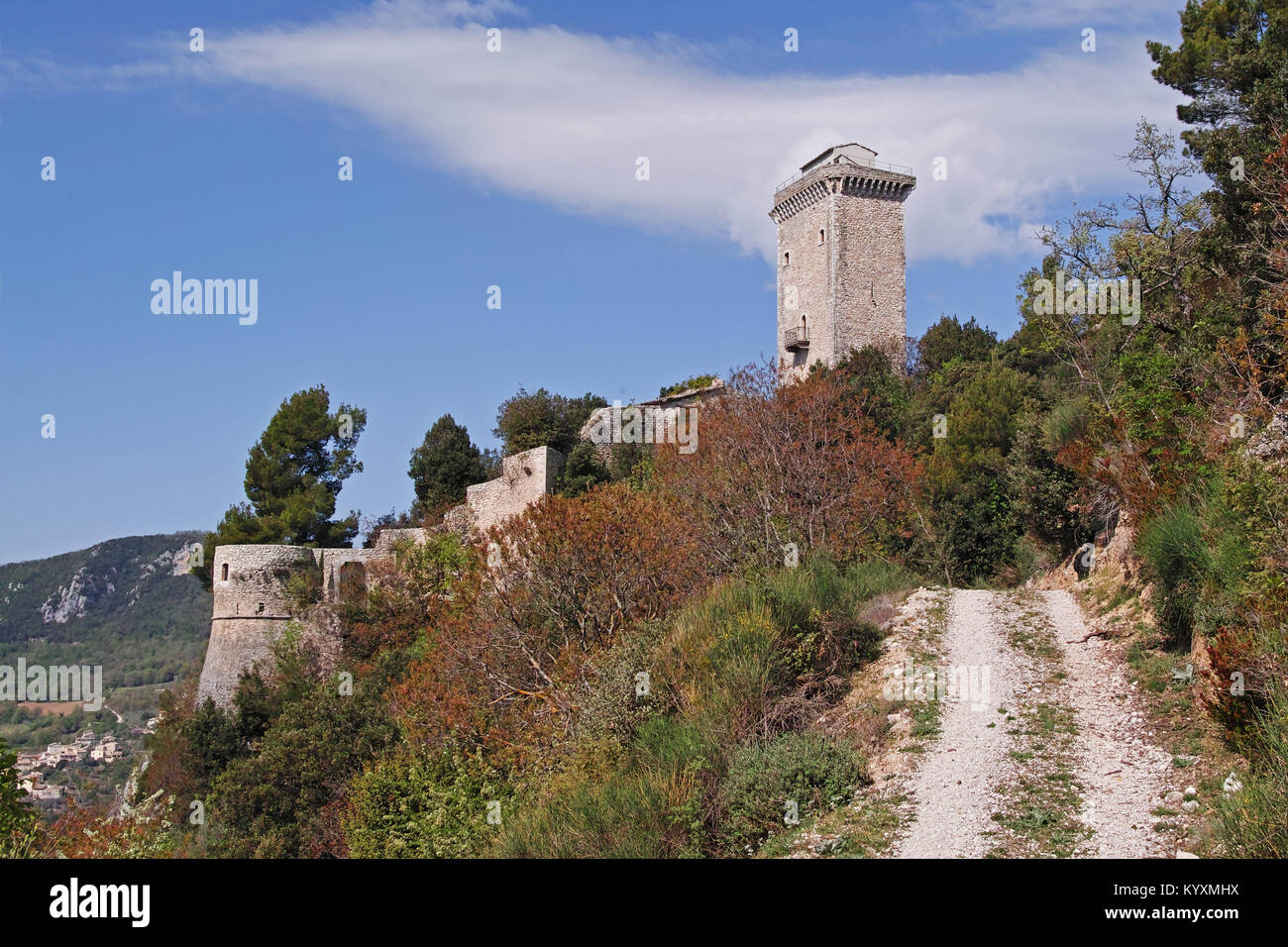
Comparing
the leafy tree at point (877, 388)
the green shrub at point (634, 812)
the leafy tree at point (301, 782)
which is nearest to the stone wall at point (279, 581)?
the leafy tree at point (301, 782)

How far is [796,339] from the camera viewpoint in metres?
39.7

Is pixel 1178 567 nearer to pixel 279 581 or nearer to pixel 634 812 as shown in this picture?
pixel 634 812

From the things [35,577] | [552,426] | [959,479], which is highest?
[552,426]

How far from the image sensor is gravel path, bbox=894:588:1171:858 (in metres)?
7.37

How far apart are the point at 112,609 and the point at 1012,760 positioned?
5130cm

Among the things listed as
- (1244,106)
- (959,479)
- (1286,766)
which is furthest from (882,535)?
(1286,766)

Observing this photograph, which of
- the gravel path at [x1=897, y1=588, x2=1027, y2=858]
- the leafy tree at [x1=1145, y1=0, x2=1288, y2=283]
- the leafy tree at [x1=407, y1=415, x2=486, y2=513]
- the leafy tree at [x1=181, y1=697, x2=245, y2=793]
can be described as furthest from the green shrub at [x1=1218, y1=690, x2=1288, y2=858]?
the leafy tree at [x1=407, y1=415, x2=486, y2=513]

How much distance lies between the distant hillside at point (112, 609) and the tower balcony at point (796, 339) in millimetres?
27232

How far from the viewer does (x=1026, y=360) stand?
32.2 meters

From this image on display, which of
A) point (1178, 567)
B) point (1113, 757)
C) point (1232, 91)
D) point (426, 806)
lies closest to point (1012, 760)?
point (1113, 757)

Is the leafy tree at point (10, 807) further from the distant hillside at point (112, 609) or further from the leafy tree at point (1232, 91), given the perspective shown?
the distant hillside at point (112, 609)

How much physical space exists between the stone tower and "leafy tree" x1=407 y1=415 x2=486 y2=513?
12047mm

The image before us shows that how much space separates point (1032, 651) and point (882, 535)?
5774 mm
